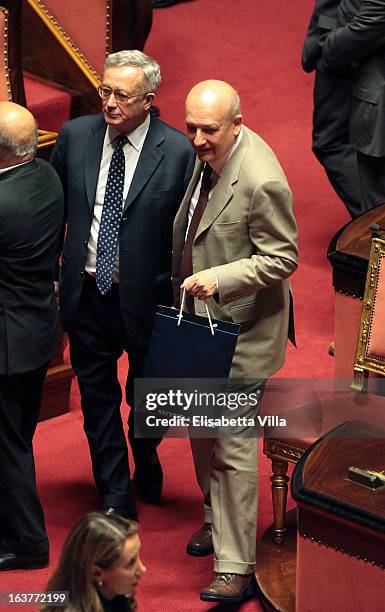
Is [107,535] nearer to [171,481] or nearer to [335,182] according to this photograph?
[171,481]

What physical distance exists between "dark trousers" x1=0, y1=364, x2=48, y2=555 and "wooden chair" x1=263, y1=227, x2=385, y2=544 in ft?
2.49

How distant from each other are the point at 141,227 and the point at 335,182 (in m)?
2.57

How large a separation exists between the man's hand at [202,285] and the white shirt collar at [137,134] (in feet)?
1.89

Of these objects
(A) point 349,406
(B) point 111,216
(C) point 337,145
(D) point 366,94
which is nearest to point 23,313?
(B) point 111,216

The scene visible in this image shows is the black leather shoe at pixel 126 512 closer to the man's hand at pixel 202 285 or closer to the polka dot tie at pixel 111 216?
the polka dot tie at pixel 111 216

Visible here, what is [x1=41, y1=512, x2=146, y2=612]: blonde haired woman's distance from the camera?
125 inches

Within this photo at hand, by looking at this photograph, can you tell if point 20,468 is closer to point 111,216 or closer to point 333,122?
point 111,216

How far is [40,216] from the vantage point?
4430 mm

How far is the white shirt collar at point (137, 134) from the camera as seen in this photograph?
4.65 metres

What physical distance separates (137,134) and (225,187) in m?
0.43

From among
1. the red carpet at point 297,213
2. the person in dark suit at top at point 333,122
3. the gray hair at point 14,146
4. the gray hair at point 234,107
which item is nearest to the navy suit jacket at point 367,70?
the person in dark suit at top at point 333,122

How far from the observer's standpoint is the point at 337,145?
703cm

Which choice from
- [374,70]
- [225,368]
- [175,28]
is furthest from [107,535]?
[175,28]

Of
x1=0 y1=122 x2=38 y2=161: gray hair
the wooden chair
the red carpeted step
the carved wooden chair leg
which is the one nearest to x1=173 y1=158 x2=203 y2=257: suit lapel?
x1=0 y1=122 x2=38 y2=161: gray hair
